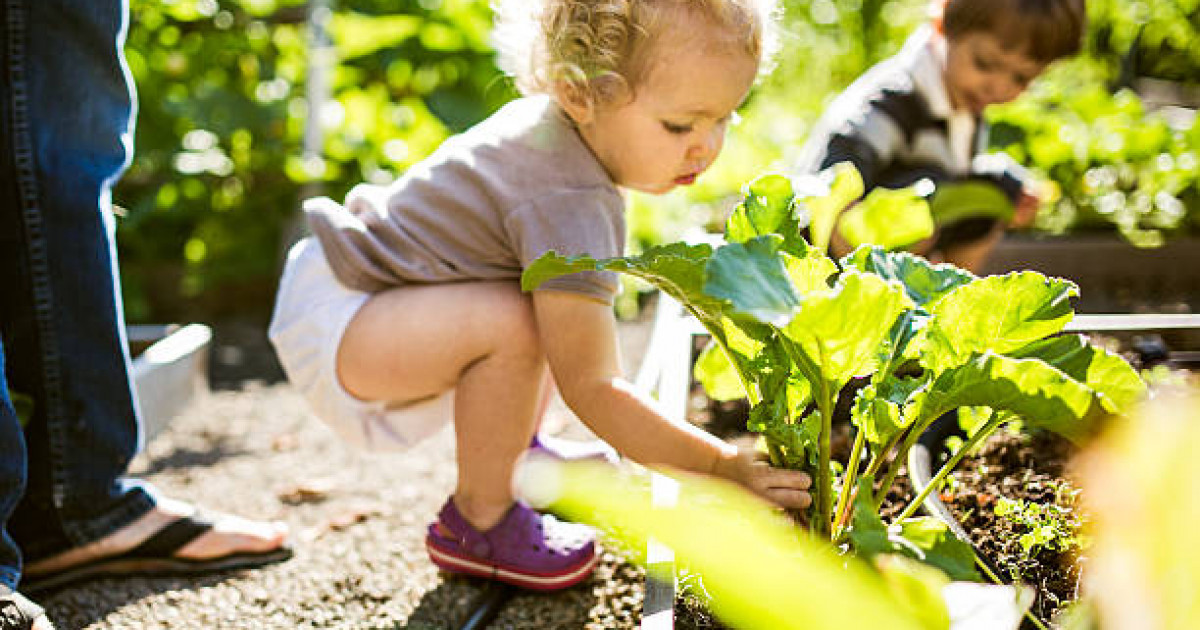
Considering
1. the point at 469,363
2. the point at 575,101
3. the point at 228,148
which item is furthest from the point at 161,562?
the point at 228,148

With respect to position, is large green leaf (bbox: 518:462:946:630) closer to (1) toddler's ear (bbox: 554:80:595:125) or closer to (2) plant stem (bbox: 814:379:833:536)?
(2) plant stem (bbox: 814:379:833:536)

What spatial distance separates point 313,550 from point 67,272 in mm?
612

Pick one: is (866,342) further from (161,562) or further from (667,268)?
(161,562)

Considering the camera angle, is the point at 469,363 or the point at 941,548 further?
the point at 469,363

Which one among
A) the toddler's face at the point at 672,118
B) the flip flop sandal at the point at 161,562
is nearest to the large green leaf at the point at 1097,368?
the toddler's face at the point at 672,118

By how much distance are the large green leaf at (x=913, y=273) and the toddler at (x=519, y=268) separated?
294 millimetres

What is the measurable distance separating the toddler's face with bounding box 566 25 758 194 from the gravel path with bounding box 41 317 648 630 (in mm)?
639

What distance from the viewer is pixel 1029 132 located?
353 cm

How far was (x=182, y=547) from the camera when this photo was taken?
172cm

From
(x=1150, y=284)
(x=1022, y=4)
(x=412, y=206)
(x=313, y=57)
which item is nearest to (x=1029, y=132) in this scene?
(x=1150, y=284)

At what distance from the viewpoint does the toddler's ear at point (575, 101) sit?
1513 millimetres

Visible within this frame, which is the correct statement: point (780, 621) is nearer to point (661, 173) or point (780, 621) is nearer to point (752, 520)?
point (752, 520)

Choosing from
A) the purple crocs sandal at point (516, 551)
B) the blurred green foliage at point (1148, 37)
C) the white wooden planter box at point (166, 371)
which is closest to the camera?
the purple crocs sandal at point (516, 551)

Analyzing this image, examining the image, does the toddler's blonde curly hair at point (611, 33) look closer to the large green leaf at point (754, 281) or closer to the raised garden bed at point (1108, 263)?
the large green leaf at point (754, 281)
